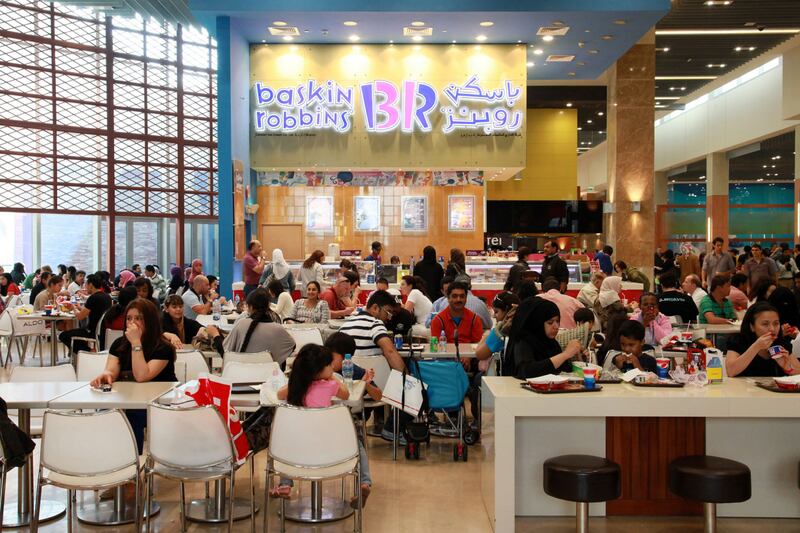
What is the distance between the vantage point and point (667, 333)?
23.2 ft

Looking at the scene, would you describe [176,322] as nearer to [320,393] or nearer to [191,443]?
[320,393]

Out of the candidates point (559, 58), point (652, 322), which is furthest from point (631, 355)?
point (559, 58)

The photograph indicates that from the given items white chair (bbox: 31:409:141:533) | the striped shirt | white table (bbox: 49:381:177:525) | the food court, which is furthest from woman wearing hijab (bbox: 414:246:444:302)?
white chair (bbox: 31:409:141:533)

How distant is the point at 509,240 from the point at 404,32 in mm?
7883

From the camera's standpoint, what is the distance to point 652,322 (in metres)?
7.09

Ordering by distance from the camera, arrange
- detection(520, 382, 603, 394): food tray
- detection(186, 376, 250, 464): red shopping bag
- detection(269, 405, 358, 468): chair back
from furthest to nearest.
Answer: detection(520, 382, 603, 394): food tray
detection(186, 376, 250, 464): red shopping bag
detection(269, 405, 358, 468): chair back

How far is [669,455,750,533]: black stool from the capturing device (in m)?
4.23

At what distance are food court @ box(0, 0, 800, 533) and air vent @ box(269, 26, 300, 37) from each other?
22 centimetres

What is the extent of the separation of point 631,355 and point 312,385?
7.11 ft

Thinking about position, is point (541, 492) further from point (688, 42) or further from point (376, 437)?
point (688, 42)

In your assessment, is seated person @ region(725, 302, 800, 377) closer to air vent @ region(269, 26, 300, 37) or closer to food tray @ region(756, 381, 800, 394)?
food tray @ region(756, 381, 800, 394)

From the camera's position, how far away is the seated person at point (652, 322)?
7.01 m

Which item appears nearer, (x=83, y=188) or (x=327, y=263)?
(x=327, y=263)

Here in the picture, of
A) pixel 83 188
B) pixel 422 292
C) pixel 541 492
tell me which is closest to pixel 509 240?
pixel 83 188
